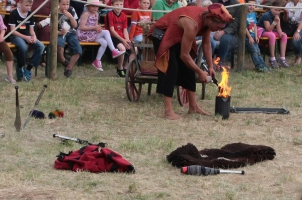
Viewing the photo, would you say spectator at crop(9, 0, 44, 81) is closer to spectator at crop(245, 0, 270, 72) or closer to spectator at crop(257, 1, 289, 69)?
spectator at crop(245, 0, 270, 72)

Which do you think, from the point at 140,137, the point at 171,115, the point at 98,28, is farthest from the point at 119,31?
the point at 140,137

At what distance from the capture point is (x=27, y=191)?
18.6 feet

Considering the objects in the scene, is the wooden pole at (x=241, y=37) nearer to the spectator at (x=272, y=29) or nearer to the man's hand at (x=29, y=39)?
the spectator at (x=272, y=29)

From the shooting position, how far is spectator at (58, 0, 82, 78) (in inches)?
469

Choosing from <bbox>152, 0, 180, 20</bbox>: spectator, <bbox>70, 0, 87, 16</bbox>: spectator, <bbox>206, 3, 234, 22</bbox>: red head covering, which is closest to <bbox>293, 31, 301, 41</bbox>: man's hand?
<bbox>152, 0, 180, 20</bbox>: spectator

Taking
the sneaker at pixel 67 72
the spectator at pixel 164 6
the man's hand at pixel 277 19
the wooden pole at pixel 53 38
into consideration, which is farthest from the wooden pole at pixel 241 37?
the wooden pole at pixel 53 38

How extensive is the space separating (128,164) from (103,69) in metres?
6.67

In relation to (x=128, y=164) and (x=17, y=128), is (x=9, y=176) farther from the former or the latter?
(x=17, y=128)

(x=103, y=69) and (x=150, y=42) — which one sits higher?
(x=150, y=42)

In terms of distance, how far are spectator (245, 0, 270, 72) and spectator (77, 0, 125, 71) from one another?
2638 mm

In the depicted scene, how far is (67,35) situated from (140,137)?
462 centimetres

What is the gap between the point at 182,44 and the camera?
8508mm

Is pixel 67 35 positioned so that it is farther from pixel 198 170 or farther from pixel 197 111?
pixel 198 170

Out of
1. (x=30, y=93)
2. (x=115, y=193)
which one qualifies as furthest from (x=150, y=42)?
(x=115, y=193)
